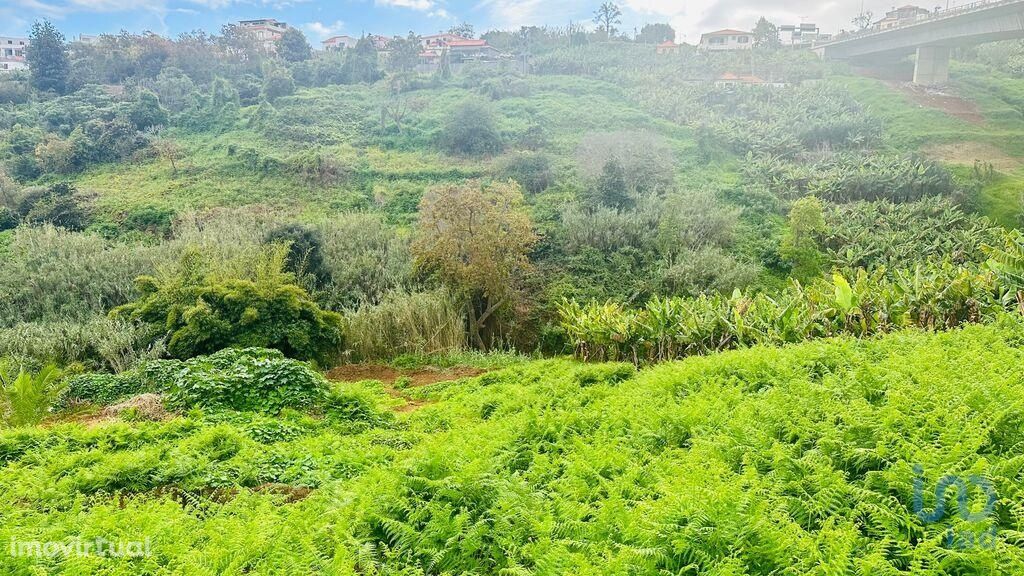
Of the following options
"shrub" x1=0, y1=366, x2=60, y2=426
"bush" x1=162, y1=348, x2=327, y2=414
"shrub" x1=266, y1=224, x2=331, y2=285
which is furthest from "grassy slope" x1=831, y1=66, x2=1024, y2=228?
"shrub" x1=0, y1=366, x2=60, y2=426

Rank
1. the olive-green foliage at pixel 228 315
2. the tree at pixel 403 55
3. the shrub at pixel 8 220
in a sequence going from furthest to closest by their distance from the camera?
the tree at pixel 403 55
the shrub at pixel 8 220
the olive-green foliage at pixel 228 315

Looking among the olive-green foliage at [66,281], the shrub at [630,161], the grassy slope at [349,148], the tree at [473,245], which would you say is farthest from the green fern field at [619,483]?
the grassy slope at [349,148]

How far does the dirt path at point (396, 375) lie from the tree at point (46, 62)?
134 ft

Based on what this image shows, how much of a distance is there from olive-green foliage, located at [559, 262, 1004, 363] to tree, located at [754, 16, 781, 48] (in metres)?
48.4

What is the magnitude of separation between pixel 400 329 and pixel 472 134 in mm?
18936

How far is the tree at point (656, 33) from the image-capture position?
59844mm

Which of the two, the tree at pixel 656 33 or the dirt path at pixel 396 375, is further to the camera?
the tree at pixel 656 33

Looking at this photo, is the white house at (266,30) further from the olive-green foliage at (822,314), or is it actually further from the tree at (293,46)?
the olive-green foliage at (822,314)

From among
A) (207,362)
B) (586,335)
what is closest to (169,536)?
(207,362)

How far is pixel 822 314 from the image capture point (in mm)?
8055

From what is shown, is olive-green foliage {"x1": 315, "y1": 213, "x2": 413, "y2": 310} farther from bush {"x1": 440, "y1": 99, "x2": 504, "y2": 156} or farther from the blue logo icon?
bush {"x1": 440, "y1": 99, "x2": 504, "y2": 156}

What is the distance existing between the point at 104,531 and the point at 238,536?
2.81ft

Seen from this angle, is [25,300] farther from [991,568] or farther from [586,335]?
[991,568]

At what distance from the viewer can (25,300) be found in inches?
505
